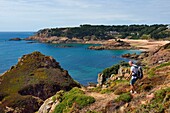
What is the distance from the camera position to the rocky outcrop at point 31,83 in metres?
35.5

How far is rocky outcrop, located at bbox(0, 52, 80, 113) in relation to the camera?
116ft

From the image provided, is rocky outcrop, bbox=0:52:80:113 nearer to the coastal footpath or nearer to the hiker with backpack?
the coastal footpath

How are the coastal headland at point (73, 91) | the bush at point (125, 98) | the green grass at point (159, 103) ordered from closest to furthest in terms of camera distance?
1. the green grass at point (159, 103)
2. the coastal headland at point (73, 91)
3. the bush at point (125, 98)

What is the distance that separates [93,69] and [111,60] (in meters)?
20.2

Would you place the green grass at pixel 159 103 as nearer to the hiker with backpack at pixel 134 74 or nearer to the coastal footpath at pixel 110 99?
the coastal footpath at pixel 110 99

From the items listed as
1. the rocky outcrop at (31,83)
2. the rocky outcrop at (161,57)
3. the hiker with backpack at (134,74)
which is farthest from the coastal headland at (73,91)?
the rocky outcrop at (161,57)

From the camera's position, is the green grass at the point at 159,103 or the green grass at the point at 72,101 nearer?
the green grass at the point at 159,103

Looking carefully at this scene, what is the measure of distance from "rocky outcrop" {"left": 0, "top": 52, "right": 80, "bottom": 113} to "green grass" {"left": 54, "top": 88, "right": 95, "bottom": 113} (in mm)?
16615

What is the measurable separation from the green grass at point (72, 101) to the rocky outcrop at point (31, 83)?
16615 millimetres

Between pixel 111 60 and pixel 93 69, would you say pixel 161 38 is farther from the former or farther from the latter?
pixel 93 69

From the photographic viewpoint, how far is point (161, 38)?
168 m

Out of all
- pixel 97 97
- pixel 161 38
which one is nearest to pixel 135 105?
pixel 97 97

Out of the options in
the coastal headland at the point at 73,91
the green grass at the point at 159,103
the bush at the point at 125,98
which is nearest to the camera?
the green grass at the point at 159,103

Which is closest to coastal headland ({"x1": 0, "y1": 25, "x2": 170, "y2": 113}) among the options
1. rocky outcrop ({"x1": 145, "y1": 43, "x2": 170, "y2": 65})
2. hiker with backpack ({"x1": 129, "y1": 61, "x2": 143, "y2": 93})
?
hiker with backpack ({"x1": 129, "y1": 61, "x2": 143, "y2": 93})
